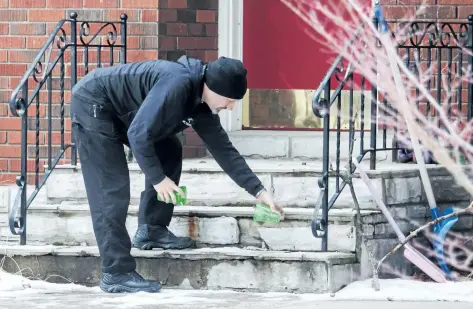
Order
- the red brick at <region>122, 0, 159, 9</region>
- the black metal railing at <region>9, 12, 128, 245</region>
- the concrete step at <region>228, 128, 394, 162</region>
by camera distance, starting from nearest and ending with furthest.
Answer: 1. the black metal railing at <region>9, 12, 128, 245</region>
2. the red brick at <region>122, 0, 159, 9</region>
3. the concrete step at <region>228, 128, 394, 162</region>

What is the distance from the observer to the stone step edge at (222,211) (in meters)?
7.58

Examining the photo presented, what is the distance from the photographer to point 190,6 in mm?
9477

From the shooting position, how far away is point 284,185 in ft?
26.5

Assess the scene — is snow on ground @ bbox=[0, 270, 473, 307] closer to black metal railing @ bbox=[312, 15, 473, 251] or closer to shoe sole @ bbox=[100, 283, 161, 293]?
shoe sole @ bbox=[100, 283, 161, 293]

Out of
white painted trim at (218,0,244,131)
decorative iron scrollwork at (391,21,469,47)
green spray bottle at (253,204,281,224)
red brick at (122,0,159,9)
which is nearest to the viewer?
green spray bottle at (253,204,281,224)

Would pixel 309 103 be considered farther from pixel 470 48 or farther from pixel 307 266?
pixel 307 266

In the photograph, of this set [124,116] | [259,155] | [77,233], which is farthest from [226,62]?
[259,155]

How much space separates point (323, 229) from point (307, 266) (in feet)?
0.99

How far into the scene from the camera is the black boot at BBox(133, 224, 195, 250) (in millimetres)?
7594

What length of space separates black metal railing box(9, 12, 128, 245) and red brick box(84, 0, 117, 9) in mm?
148

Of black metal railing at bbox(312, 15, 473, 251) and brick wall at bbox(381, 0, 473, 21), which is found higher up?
brick wall at bbox(381, 0, 473, 21)

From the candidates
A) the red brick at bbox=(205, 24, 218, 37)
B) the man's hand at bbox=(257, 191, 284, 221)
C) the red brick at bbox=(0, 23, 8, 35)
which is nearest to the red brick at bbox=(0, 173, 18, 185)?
the red brick at bbox=(0, 23, 8, 35)

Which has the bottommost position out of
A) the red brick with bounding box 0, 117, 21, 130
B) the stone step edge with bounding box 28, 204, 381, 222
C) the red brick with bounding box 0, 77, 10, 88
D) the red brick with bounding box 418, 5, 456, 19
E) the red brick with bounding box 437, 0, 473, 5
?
the stone step edge with bounding box 28, 204, 381, 222

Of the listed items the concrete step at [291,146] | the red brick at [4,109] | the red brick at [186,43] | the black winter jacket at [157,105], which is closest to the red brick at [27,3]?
the red brick at [4,109]
